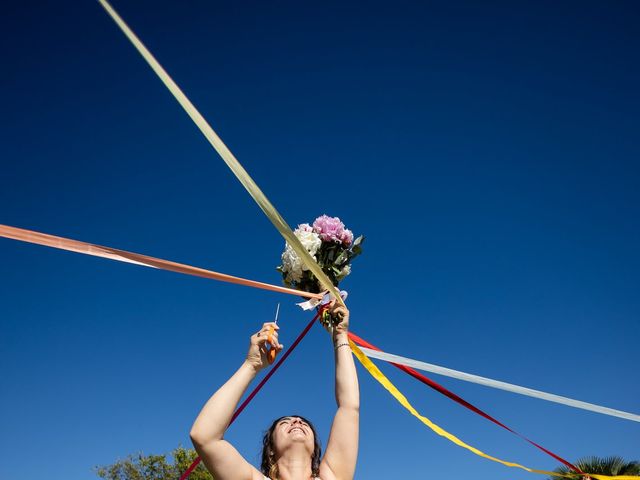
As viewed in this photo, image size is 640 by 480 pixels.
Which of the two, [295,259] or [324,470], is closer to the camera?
[324,470]

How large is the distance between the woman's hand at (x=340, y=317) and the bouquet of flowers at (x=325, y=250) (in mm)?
727

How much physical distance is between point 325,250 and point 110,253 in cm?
184

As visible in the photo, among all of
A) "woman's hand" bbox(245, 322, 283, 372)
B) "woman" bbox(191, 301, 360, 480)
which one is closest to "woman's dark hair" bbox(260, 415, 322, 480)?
"woman" bbox(191, 301, 360, 480)

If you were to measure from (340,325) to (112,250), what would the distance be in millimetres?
1384

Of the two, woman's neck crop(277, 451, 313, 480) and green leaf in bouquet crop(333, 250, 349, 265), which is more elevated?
green leaf in bouquet crop(333, 250, 349, 265)

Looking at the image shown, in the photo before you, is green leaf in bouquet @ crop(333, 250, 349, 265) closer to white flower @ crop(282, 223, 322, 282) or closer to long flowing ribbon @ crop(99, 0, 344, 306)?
white flower @ crop(282, 223, 322, 282)

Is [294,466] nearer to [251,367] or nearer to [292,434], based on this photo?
[292,434]

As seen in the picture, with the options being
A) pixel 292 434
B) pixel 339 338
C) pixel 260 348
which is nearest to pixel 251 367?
pixel 260 348

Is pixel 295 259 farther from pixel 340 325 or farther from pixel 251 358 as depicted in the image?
pixel 251 358

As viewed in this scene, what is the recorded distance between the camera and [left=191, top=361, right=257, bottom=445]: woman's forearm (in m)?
2.55

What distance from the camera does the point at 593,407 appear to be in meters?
3.78

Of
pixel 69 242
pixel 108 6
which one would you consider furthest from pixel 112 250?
pixel 108 6

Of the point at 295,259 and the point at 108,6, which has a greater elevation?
the point at 295,259

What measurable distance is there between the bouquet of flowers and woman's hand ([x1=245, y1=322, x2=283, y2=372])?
4.10 feet
